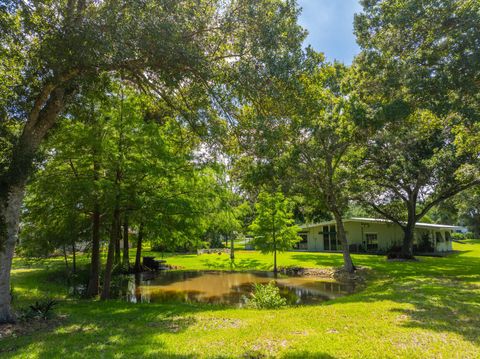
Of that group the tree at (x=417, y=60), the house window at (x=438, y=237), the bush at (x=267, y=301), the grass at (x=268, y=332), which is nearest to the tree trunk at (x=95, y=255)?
the grass at (x=268, y=332)

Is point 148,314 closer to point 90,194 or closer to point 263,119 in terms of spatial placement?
point 90,194

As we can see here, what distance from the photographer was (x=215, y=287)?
1825 cm

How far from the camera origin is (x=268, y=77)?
786 centimetres

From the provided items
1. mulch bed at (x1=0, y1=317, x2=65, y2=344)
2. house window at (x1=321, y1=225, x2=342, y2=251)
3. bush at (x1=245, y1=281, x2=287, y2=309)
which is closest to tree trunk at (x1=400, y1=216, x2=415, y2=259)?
house window at (x1=321, y1=225, x2=342, y2=251)

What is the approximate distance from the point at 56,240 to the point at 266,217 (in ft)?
45.2

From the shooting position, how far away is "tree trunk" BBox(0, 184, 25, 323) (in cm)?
780

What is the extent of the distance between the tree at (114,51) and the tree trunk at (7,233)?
0.02 meters

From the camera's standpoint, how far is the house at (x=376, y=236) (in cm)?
3556

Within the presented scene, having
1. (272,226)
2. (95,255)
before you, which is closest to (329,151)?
(272,226)

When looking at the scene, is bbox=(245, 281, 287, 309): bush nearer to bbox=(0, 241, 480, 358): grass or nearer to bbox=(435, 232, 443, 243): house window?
bbox=(0, 241, 480, 358): grass

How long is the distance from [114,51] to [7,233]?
5121mm

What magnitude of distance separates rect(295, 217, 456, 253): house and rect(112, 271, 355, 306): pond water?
18.0 m

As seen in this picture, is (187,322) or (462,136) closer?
(187,322)

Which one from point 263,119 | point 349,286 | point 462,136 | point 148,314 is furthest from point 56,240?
point 462,136
